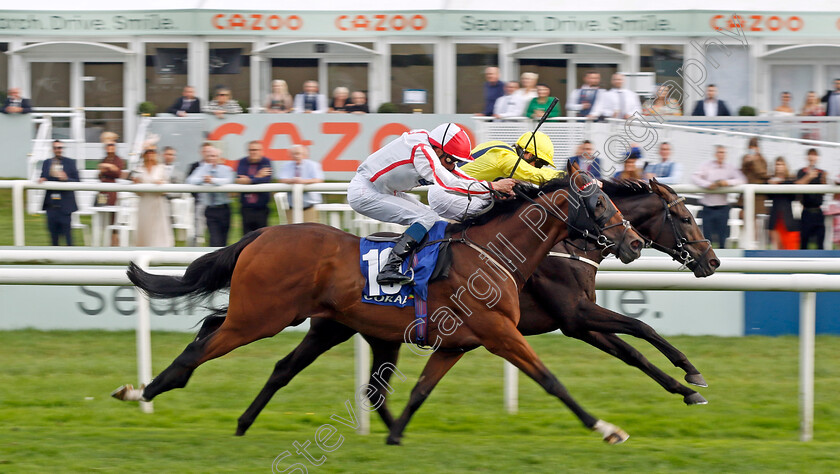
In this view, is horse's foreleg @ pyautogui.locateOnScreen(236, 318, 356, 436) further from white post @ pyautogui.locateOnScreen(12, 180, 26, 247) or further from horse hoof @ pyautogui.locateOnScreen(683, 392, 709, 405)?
white post @ pyautogui.locateOnScreen(12, 180, 26, 247)

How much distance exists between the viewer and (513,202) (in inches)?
200

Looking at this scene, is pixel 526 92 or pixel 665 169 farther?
pixel 526 92

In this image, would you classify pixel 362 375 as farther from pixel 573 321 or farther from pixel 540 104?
pixel 540 104

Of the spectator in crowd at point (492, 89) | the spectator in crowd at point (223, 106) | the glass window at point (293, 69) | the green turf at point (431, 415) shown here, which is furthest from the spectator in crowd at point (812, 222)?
the glass window at point (293, 69)

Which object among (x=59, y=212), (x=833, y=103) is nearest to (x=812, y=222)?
(x=833, y=103)

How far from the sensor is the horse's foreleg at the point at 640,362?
5.11 m

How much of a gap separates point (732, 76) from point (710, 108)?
7.11ft

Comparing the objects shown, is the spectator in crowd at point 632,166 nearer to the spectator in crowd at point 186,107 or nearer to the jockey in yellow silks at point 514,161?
the jockey in yellow silks at point 514,161

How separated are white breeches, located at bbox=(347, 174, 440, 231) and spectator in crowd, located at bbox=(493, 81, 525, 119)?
5.68 meters

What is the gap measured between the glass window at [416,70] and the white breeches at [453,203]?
25.4ft

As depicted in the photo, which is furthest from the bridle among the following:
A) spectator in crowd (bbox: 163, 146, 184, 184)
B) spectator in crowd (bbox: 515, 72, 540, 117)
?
spectator in crowd (bbox: 515, 72, 540, 117)
